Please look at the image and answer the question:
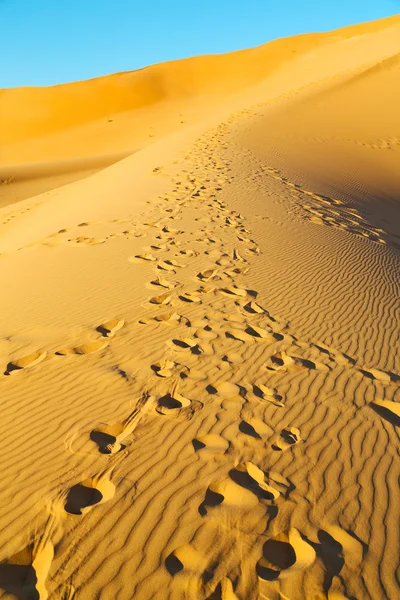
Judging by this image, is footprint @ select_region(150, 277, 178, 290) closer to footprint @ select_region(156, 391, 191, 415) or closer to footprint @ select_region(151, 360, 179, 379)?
footprint @ select_region(151, 360, 179, 379)

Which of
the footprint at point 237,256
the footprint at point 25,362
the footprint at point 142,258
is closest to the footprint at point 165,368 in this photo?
the footprint at point 25,362

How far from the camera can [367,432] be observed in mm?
3859

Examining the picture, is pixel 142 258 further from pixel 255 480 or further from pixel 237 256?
pixel 255 480

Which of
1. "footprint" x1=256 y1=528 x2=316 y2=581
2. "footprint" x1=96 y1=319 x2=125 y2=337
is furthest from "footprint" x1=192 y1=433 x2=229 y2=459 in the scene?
"footprint" x1=96 y1=319 x2=125 y2=337

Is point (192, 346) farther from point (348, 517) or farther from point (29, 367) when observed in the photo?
point (348, 517)

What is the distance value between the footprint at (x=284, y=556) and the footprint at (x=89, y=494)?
3.17 ft

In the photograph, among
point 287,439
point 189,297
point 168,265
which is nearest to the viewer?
point 287,439

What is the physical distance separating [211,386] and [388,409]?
1.48m

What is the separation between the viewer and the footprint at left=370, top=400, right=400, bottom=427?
13.4ft

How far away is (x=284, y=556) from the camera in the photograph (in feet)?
9.05

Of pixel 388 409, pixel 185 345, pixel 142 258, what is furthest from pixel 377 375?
pixel 142 258

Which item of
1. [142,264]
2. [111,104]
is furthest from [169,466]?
[111,104]

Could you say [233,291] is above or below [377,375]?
above

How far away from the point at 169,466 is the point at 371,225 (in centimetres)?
889
